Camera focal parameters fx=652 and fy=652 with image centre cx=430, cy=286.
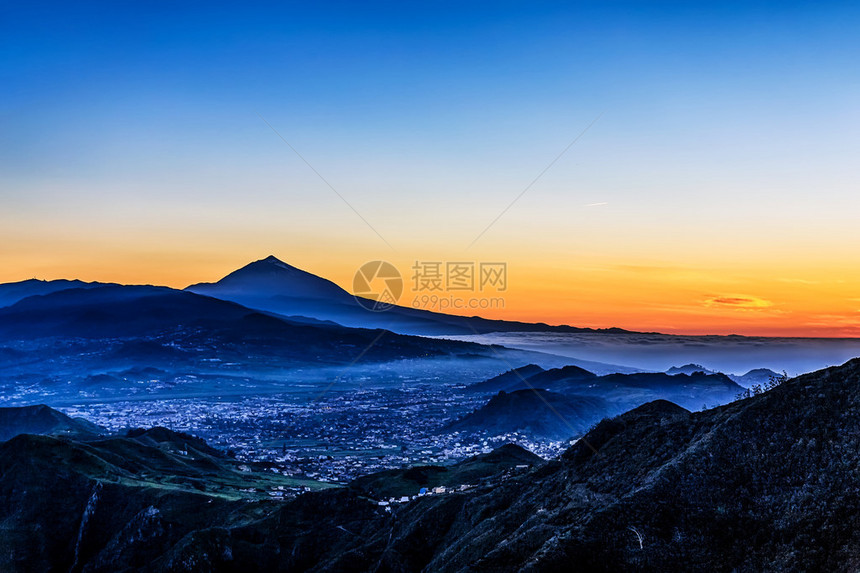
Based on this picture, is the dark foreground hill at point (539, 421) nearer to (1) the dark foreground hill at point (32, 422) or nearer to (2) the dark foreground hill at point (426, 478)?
(2) the dark foreground hill at point (426, 478)

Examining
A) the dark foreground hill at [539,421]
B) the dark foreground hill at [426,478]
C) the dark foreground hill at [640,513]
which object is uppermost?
the dark foreground hill at [640,513]

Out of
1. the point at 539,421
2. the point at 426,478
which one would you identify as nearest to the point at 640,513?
the point at 426,478

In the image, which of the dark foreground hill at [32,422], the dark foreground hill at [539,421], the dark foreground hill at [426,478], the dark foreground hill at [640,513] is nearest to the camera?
the dark foreground hill at [640,513]

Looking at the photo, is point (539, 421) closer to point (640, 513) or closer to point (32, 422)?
point (32, 422)

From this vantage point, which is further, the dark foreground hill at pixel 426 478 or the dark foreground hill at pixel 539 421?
the dark foreground hill at pixel 539 421

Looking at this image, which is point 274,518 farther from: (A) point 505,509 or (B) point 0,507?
(B) point 0,507

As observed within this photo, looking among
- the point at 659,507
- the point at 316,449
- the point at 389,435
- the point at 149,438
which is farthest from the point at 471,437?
the point at 659,507

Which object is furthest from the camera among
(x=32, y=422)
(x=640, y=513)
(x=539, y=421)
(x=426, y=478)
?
(x=539, y=421)

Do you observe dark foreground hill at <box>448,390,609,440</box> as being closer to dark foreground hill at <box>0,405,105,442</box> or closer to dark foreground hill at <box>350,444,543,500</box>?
dark foreground hill at <box>350,444,543,500</box>

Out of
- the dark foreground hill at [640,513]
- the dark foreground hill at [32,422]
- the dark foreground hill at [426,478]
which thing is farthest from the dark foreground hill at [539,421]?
the dark foreground hill at [640,513]
